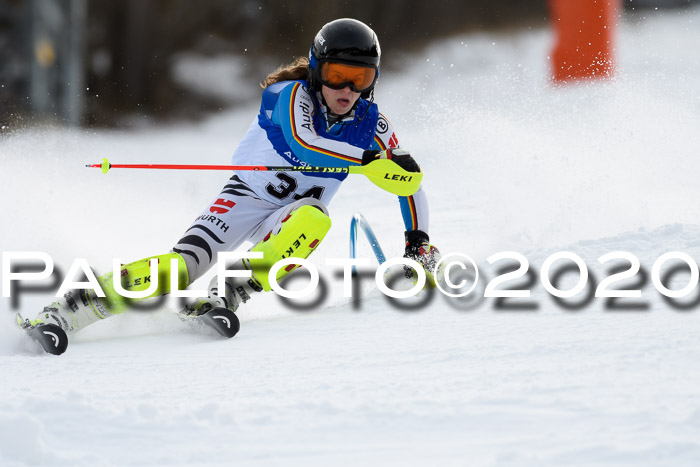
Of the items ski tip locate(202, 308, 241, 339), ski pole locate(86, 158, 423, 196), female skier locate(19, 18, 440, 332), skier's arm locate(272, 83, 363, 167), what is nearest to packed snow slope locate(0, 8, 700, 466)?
ski tip locate(202, 308, 241, 339)

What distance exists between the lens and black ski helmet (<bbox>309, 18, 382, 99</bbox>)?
307 centimetres

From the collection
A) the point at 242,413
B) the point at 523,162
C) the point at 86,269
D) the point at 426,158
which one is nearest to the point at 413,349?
the point at 242,413

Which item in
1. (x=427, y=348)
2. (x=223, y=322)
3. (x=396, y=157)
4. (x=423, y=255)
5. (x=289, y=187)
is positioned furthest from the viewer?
(x=423, y=255)

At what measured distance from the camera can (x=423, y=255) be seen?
11.1ft

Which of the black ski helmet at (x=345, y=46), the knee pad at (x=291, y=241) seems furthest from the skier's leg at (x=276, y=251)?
the black ski helmet at (x=345, y=46)

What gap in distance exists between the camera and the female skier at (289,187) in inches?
111

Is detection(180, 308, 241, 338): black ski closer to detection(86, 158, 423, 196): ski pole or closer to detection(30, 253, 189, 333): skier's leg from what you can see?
detection(30, 253, 189, 333): skier's leg

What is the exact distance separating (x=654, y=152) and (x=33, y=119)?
804 cm

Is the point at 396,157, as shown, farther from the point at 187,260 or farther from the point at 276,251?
the point at 187,260

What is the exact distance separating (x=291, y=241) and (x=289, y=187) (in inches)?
17.0

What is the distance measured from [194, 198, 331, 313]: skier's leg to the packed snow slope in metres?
0.14

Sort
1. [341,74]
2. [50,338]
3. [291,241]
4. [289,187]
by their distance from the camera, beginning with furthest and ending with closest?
[289,187], [341,74], [291,241], [50,338]

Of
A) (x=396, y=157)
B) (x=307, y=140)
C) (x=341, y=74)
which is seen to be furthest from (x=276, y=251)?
(x=341, y=74)

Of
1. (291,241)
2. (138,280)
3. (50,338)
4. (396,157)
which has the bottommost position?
(50,338)
